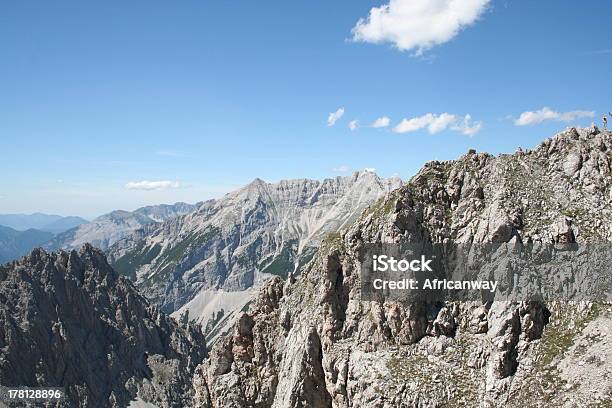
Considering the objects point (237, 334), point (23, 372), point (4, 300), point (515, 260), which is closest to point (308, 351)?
point (237, 334)

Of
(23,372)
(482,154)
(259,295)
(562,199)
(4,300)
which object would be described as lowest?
(23,372)

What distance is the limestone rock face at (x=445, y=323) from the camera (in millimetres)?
57406

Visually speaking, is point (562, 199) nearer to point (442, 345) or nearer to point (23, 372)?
point (442, 345)

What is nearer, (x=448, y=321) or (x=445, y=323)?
(x=445, y=323)

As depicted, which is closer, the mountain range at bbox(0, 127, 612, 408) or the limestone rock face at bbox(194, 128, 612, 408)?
the mountain range at bbox(0, 127, 612, 408)

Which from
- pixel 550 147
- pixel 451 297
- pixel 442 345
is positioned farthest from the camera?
pixel 550 147

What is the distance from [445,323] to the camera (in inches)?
2613

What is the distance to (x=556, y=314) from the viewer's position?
59.9 m

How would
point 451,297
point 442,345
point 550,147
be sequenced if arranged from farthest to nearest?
point 550,147 → point 451,297 → point 442,345

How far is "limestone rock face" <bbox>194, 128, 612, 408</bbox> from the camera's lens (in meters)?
57.4

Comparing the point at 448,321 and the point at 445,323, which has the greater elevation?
the point at 448,321

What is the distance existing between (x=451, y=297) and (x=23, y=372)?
564ft

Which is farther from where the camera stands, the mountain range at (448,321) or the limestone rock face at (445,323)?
the limestone rock face at (445,323)

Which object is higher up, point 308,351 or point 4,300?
point 308,351
